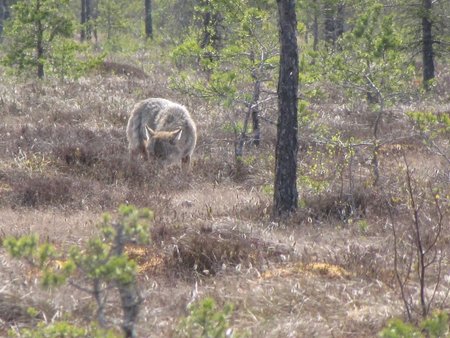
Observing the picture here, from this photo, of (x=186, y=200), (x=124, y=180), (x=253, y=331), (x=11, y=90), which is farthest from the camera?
(x=11, y=90)

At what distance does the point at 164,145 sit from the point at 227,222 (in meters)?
4.94

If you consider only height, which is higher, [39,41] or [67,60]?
[39,41]

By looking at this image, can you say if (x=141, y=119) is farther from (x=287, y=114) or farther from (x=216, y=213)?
(x=287, y=114)

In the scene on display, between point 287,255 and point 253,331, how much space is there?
201cm

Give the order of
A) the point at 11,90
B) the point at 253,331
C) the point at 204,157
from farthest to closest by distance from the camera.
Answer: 1. the point at 11,90
2. the point at 204,157
3. the point at 253,331

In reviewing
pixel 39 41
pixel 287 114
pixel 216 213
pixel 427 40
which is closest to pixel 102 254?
pixel 287 114

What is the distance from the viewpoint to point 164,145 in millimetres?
13672

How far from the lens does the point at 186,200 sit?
11250 millimetres

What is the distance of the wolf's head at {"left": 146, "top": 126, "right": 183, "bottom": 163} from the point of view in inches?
537

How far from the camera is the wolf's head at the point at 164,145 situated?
537 inches

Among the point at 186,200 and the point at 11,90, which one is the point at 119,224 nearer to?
the point at 186,200

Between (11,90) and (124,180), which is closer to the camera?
(124,180)

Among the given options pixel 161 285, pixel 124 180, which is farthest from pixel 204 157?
pixel 161 285

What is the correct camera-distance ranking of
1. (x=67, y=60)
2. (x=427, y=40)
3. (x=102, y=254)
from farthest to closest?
(x=427, y=40) → (x=67, y=60) → (x=102, y=254)
